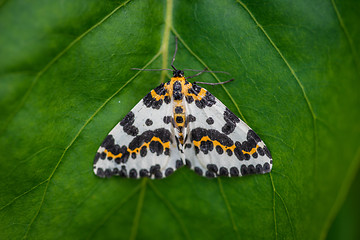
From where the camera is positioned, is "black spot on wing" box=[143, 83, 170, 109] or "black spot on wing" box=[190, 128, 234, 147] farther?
"black spot on wing" box=[190, 128, 234, 147]

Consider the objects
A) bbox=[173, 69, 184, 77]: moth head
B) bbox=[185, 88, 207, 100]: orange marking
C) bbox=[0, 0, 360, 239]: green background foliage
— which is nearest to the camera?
bbox=[0, 0, 360, 239]: green background foliage

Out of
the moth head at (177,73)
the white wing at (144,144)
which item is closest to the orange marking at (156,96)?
the white wing at (144,144)

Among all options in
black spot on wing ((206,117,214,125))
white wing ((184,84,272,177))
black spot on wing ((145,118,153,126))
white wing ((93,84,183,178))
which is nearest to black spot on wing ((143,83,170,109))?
white wing ((93,84,183,178))

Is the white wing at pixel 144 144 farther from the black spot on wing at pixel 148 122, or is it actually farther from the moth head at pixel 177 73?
the moth head at pixel 177 73

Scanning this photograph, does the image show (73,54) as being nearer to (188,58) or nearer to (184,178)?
(188,58)

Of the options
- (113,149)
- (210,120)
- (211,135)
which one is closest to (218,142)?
(211,135)

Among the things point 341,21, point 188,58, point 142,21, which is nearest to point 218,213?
point 188,58

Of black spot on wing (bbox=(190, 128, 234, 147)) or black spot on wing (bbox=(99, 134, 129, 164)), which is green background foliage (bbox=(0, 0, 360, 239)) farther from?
black spot on wing (bbox=(190, 128, 234, 147))
